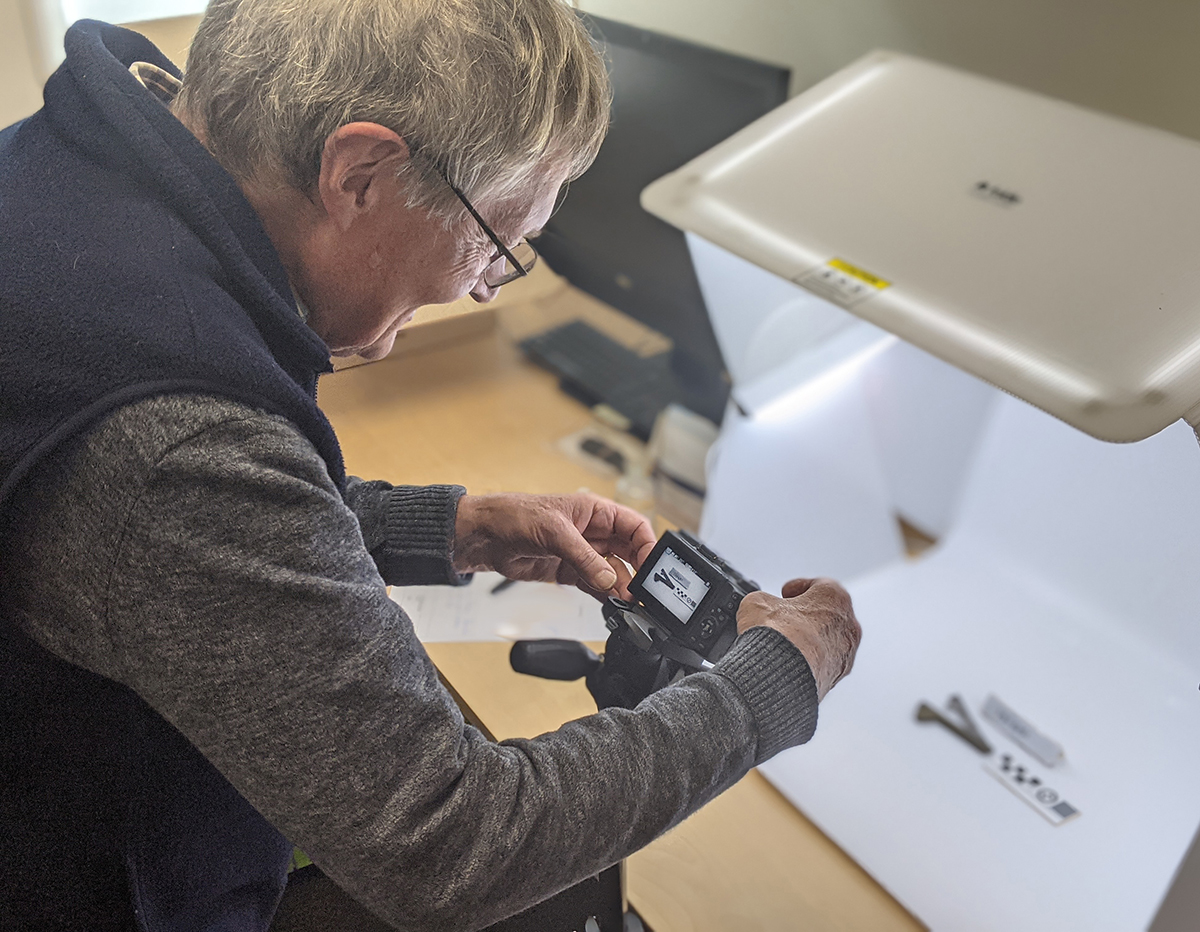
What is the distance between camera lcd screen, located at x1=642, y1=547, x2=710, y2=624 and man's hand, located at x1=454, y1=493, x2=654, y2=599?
7 cm

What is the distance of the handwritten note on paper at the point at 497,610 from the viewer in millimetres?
954

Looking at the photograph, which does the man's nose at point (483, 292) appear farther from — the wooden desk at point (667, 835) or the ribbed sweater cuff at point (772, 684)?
the ribbed sweater cuff at point (772, 684)

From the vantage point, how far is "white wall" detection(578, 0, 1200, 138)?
3.21ft

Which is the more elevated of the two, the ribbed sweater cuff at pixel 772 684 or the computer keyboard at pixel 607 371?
the ribbed sweater cuff at pixel 772 684

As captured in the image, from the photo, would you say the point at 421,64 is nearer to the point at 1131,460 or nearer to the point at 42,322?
the point at 42,322

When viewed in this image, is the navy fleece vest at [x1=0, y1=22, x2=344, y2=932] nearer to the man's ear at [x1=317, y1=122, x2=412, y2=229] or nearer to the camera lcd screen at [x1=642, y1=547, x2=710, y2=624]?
the man's ear at [x1=317, y1=122, x2=412, y2=229]

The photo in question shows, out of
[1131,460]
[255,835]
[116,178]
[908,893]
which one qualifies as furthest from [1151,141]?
[255,835]

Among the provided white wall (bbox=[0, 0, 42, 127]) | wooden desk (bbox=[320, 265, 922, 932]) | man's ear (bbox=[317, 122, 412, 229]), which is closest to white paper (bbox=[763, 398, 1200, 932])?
wooden desk (bbox=[320, 265, 922, 932])

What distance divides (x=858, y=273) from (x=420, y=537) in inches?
19.6

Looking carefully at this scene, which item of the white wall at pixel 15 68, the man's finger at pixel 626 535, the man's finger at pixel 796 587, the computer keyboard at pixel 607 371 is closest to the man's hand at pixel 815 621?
the man's finger at pixel 796 587

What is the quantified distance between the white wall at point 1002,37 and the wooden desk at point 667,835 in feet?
1.32

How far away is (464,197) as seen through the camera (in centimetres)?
71

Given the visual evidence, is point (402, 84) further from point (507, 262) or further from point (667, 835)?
point (667, 835)

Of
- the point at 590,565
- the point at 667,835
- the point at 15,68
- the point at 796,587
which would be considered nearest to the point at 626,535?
the point at 590,565
